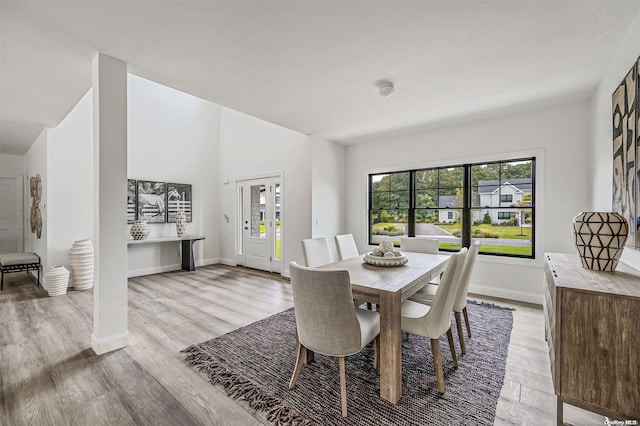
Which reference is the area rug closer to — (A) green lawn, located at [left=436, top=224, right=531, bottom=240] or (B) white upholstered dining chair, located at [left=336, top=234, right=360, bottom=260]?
(B) white upholstered dining chair, located at [left=336, top=234, right=360, bottom=260]

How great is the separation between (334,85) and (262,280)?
3.43 meters

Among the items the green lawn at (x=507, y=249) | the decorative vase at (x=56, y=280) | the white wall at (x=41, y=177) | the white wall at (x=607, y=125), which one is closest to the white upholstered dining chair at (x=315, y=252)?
the green lawn at (x=507, y=249)

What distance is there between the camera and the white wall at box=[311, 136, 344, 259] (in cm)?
476

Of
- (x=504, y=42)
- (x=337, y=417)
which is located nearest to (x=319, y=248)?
(x=337, y=417)

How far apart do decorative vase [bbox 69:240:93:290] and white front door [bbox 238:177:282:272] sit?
2578 millimetres

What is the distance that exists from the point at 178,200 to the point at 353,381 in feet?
17.1

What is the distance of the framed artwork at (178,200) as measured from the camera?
18.7 feet

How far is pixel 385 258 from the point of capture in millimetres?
2566

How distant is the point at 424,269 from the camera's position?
2391 millimetres

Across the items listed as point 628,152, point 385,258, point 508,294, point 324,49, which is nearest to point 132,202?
point 324,49

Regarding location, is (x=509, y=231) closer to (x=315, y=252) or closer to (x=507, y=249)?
(x=507, y=249)

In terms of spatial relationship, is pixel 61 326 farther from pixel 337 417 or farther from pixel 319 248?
pixel 337 417

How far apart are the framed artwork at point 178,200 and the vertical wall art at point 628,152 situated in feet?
21.0

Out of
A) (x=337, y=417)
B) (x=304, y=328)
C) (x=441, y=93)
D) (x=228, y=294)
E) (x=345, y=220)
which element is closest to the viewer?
(x=337, y=417)
